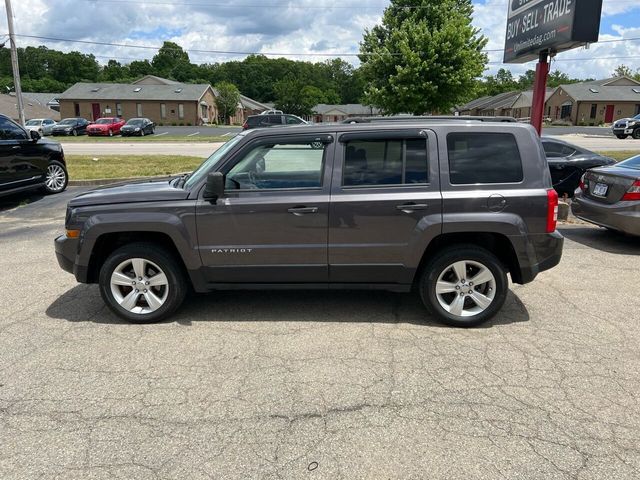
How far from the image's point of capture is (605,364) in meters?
3.69

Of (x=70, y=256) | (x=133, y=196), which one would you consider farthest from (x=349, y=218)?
(x=70, y=256)

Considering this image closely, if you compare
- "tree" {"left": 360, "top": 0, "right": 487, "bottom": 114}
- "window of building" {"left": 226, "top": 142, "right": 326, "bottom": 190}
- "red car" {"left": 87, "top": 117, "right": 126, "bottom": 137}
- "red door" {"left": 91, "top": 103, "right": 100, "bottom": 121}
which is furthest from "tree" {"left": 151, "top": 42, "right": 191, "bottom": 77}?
"window of building" {"left": 226, "top": 142, "right": 326, "bottom": 190}

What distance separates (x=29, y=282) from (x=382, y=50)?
27.6m

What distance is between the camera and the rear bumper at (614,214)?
6.61 meters

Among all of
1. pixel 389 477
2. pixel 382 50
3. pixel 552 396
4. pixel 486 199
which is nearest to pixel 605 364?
pixel 552 396

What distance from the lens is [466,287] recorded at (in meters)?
4.27

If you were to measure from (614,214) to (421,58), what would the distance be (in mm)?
23550

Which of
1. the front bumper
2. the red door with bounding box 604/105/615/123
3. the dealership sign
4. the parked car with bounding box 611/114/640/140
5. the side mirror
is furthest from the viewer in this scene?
the red door with bounding box 604/105/615/123

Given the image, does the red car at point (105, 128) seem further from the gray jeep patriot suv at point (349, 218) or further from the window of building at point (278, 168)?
the window of building at point (278, 168)

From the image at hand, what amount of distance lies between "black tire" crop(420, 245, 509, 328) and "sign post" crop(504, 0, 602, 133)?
7.52 metres

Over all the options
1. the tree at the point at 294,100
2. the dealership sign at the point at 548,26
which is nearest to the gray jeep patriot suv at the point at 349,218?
the dealership sign at the point at 548,26

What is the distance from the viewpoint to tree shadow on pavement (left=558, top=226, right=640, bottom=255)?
7.04 m

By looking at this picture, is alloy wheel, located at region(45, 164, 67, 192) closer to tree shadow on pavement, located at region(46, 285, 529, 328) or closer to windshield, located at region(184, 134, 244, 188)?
tree shadow on pavement, located at region(46, 285, 529, 328)

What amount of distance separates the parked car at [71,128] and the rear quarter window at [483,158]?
41.8 metres
